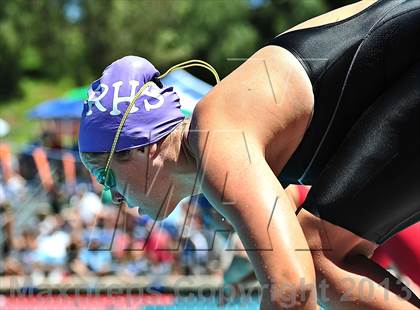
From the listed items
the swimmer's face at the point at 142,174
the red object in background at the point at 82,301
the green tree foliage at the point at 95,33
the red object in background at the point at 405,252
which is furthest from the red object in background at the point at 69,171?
the green tree foliage at the point at 95,33

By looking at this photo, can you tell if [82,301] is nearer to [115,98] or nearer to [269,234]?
[115,98]

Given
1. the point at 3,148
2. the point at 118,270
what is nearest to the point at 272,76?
the point at 118,270

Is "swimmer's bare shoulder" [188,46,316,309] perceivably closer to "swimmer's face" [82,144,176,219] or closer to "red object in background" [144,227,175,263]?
"swimmer's face" [82,144,176,219]

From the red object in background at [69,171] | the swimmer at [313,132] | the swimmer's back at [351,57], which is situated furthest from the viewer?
the red object in background at [69,171]

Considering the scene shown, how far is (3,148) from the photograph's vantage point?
9859 mm

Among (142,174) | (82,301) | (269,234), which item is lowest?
(82,301)

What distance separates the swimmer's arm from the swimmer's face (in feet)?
0.98

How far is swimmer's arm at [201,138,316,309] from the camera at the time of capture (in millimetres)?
1580

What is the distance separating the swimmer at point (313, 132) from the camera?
1.75 metres

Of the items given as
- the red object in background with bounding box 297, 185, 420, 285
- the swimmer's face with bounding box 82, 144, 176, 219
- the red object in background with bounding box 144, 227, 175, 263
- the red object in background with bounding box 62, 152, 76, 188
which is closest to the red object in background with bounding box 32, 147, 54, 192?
the red object in background with bounding box 62, 152, 76, 188

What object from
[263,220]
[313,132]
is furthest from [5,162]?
[263,220]

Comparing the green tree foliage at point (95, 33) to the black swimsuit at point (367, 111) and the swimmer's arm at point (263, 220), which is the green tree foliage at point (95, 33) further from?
the swimmer's arm at point (263, 220)

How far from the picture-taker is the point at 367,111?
191cm

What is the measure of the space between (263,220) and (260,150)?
0.61 feet
